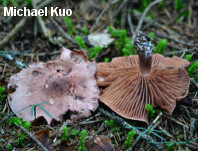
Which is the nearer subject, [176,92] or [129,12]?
[176,92]

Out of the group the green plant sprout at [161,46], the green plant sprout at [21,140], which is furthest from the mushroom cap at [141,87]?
the green plant sprout at [21,140]

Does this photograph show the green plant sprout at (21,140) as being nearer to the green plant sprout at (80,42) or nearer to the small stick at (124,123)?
the small stick at (124,123)

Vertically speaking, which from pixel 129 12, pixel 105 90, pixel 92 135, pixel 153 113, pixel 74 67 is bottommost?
pixel 92 135

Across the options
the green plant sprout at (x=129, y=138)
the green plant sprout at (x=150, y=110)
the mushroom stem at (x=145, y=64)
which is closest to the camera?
the green plant sprout at (x=129, y=138)

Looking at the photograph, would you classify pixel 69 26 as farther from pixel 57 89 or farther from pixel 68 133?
pixel 68 133

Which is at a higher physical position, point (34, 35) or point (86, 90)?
point (34, 35)

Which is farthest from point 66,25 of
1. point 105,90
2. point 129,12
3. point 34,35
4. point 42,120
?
point 42,120

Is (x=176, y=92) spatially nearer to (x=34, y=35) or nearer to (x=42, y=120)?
(x=42, y=120)
